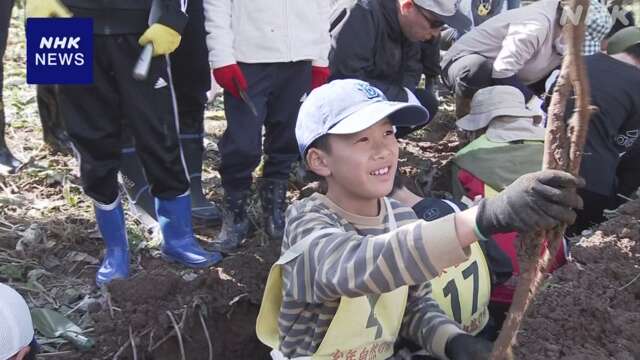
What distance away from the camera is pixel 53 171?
4.03 meters

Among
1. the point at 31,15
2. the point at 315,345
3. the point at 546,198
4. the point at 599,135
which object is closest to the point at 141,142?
the point at 31,15

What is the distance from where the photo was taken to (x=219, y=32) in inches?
118

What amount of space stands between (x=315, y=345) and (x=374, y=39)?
7.06 feet

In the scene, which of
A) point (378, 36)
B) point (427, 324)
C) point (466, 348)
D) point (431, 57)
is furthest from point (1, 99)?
point (466, 348)

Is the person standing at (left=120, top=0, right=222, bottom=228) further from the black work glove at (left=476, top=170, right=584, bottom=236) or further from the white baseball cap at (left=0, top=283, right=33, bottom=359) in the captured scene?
the black work glove at (left=476, top=170, right=584, bottom=236)

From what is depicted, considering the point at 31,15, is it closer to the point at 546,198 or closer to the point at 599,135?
the point at 546,198

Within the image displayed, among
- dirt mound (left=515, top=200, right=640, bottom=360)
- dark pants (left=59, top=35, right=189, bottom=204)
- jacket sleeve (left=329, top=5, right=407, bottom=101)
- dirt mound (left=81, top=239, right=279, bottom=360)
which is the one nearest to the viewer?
dirt mound (left=515, top=200, right=640, bottom=360)

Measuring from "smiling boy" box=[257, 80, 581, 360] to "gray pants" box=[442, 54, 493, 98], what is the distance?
2.66 meters

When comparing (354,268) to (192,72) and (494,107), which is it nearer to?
(192,72)

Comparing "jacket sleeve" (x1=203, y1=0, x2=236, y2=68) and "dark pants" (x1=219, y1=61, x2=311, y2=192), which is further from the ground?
"jacket sleeve" (x1=203, y1=0, x2=236, y2=68)

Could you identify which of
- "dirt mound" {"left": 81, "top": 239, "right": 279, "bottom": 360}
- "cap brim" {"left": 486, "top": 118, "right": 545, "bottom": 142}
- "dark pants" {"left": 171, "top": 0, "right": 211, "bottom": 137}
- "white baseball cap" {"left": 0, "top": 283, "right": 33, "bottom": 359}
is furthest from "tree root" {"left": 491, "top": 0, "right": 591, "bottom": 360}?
"dark pants" {"left": 171, "top": 0, "right": 211, "bottom": 137}

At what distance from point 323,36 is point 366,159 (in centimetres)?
157

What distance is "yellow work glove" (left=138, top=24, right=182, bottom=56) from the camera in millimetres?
2658

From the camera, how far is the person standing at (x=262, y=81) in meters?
3.05
